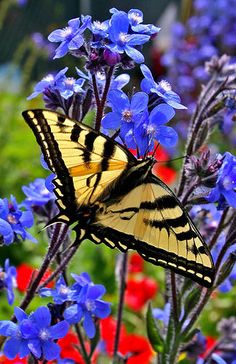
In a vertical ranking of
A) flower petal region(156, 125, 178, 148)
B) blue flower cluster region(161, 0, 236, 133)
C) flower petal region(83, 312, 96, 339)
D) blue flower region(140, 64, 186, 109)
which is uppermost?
blue flower cluster region(161, 0, 236, 133)

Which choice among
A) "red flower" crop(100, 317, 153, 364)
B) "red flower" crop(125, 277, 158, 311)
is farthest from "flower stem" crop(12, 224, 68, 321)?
"red flower" crop(125, 277, 158, 311)

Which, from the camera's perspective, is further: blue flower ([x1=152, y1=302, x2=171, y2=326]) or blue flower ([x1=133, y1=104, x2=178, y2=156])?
blue flower ([x1=152, y1=302, x2=171, y2=326])

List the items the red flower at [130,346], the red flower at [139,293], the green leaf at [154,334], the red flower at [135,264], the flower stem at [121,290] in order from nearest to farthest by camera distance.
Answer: the green leaf at [154,334]
the flower stem at [121,290]
the red flower at [130,346]
the red flower at [139,293]
the red flower at [135,264]

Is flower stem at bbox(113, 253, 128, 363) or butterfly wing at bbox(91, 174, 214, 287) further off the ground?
butterfly wing at bbox(91, 174, 214, 287)

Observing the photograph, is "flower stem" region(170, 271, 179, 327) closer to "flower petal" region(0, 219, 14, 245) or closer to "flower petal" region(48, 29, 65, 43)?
"flower petal" region(0, 219, 14, 245)

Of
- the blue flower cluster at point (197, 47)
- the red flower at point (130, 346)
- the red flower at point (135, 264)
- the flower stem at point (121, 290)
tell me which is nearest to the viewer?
the flower stem at point (121, 290)

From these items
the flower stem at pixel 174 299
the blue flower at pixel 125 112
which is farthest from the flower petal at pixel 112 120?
the flower stem at pixel 174 299

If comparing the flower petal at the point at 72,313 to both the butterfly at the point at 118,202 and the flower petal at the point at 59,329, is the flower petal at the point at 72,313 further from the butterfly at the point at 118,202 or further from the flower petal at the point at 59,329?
the butterfly at the point at 118,202

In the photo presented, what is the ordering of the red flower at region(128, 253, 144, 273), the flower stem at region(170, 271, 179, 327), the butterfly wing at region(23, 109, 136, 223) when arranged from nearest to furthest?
1. the butterfly wing at region(23, 109, 136, 223)
2. the flower stem at region(170, 271, 179, 327)
3. the red flower at region(128, 253, 144, 273)
